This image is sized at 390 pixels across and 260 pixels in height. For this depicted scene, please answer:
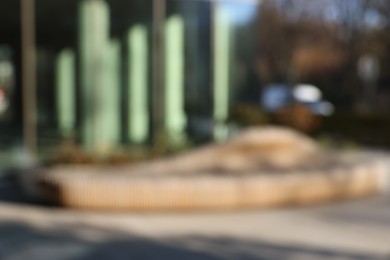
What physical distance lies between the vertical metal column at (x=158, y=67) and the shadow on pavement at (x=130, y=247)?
5.94 meters

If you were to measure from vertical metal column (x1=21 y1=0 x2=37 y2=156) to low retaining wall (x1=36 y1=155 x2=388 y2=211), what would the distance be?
9.93ft

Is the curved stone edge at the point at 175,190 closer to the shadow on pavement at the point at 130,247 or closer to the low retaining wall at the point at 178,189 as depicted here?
the low retaining wall at the point at 178,189

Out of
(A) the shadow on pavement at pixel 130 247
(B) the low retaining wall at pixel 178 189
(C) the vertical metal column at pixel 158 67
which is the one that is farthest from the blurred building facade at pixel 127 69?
(A) the shadow on pavement at pixel 130 247

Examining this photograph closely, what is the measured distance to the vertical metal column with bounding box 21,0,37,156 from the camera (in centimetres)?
1122

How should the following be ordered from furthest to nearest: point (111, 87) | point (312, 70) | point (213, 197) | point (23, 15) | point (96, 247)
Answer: point (312, 70) → point (111, 87) → point (23, 15) → point (213, 197) → point (96, 247)

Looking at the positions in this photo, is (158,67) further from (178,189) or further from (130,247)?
(130,247)

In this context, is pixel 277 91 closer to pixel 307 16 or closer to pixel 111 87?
pixel 307 16

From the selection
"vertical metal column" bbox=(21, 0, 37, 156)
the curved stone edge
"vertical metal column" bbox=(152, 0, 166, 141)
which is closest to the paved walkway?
the curved stone edge

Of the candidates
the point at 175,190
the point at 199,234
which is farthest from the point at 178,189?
the point at 199,234

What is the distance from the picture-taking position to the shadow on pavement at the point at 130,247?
19.3ft

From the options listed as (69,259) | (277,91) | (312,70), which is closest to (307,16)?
(277,91)

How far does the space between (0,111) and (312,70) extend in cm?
3537

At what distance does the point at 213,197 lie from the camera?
7906mm

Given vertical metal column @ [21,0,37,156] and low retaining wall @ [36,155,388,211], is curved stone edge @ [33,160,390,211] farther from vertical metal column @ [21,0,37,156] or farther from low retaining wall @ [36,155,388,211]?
vertical metal column @ [21,0,37,156]
